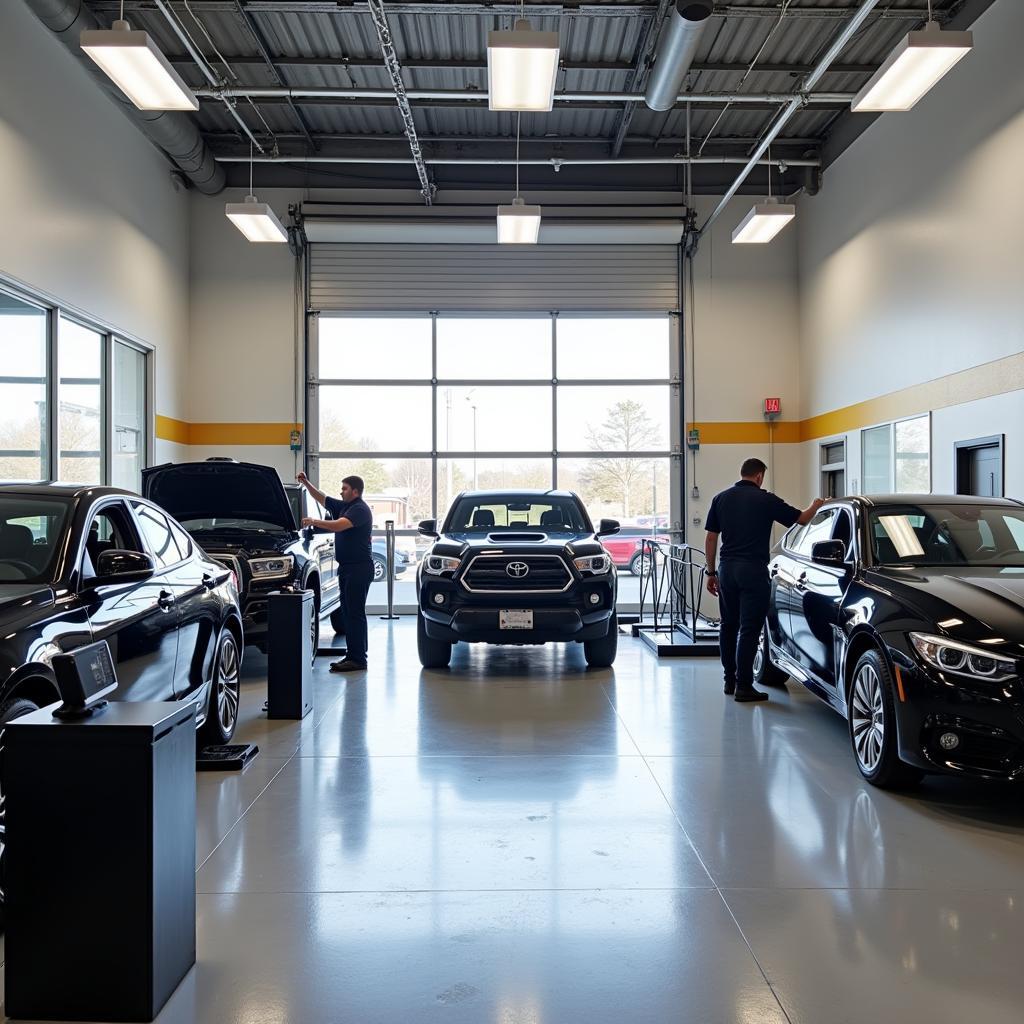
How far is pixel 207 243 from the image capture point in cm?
1340

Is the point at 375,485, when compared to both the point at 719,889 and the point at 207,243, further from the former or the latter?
the point at 719,889

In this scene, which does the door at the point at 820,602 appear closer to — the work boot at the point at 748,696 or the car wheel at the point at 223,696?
the work boot at the point at 748,696

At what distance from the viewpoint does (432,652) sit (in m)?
8.23

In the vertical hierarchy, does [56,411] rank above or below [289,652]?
above

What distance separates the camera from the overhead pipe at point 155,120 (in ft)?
28.2

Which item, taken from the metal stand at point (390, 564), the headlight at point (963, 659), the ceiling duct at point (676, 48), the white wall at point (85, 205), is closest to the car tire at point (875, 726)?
the headlight at point (963, 659)

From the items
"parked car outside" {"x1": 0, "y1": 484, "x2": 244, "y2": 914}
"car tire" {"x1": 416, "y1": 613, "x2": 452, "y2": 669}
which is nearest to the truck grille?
"car tire" {"x1": 416, "y1": 613, "x2": 452, "y2": 669}

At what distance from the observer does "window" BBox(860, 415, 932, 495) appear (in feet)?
32.2

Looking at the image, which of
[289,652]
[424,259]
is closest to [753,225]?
[424,259]

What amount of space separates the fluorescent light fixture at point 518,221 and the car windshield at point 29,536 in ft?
24.8

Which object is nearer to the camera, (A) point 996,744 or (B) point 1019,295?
(A) point 996,744

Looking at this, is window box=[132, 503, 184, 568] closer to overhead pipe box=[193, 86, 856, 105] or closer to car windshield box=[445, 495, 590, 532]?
car windshield box=[445, 495, 590, 532]

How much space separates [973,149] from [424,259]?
7564mm

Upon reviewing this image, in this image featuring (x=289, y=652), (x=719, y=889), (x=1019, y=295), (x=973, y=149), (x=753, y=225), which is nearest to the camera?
(x=719, y=889)
